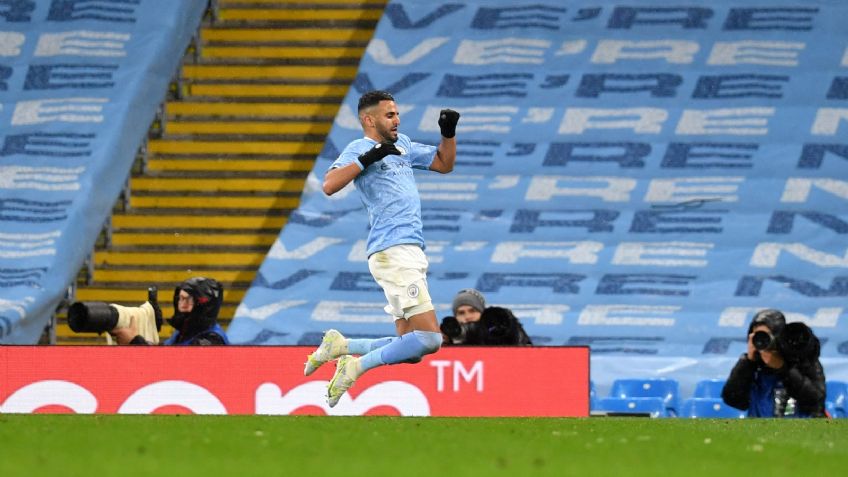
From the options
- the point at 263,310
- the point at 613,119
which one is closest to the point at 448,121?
the point at 263,310

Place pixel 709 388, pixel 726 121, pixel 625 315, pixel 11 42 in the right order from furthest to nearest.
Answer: pixel 11 42 → pixel 726 121 → pixel 625 315 → pixel 709 388

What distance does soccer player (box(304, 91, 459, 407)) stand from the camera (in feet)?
25.3

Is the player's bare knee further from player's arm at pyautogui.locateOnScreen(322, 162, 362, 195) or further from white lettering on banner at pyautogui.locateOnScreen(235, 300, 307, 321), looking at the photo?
white lettering on banner at pyautogui.locateOnScreen(235, 300, 307, 321)

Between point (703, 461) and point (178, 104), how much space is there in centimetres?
1199

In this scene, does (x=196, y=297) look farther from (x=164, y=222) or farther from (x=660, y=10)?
(x=660, y=10)

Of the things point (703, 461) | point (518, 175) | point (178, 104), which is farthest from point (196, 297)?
point (178, 104)

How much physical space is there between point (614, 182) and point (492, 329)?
5223 millimetres

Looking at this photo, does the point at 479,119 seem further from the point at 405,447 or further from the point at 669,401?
the point at 405,447

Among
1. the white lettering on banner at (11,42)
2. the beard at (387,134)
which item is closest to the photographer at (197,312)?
the beard at (387,134)

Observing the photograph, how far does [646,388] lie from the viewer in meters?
11.8

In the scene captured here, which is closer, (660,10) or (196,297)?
(196,297)

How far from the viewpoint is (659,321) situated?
14102 mm

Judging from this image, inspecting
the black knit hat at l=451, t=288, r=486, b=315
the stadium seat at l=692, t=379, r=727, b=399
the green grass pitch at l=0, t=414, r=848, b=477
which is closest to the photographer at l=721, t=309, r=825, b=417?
the green grass pitch at l=0, t=414, r=848, b=477

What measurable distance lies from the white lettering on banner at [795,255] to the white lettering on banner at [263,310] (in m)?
4.27
